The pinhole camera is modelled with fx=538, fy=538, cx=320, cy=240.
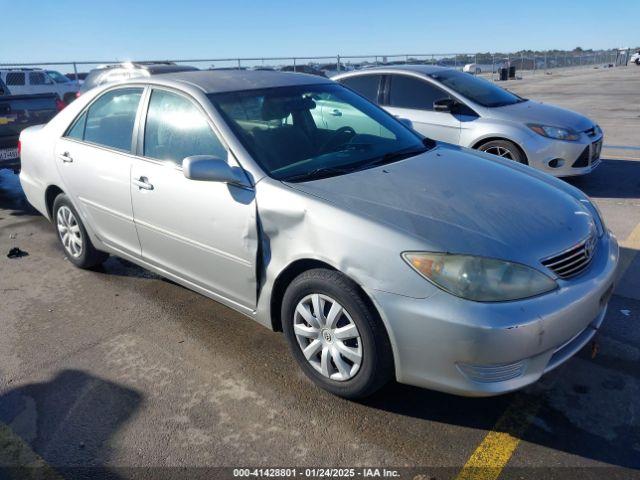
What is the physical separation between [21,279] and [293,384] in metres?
3.00

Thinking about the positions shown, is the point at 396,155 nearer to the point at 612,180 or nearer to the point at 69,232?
the point at 69,232

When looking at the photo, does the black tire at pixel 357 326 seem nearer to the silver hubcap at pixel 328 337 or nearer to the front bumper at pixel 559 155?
the silver hubcap at pixel 328 337

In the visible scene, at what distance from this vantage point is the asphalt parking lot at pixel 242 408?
2.46 meters

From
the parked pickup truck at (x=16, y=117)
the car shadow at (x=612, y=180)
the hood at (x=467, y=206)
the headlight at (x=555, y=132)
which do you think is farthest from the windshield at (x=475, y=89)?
the parked pickup truck at (x=16, y=117)

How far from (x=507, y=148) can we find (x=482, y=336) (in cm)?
469

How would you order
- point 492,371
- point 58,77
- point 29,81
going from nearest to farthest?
1. point 492,371
2. point 29,81
3. point 58,77

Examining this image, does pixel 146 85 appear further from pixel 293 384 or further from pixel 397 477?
pixel 397 477

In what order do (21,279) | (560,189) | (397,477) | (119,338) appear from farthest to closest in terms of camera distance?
1. (21,279)
2. (119,338)
3. (560,189)
4. (397,477)

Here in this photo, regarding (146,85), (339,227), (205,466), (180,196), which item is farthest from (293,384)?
(146,85)

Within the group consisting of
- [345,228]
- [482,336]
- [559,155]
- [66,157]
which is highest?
[66,157]

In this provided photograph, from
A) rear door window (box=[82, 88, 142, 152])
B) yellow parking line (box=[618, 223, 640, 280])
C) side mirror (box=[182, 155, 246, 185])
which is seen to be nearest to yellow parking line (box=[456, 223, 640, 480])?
side mirror (box=[182, 155, 246, 185])

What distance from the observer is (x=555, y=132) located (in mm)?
6398

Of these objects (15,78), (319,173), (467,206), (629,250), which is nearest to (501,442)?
(467,206)

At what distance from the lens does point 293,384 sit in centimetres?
303
